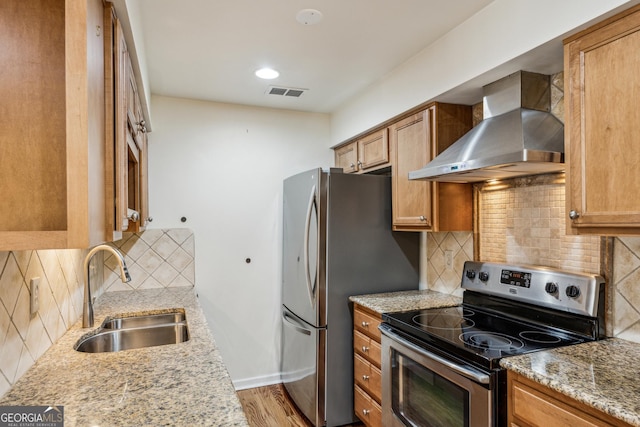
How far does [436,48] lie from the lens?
213 cm

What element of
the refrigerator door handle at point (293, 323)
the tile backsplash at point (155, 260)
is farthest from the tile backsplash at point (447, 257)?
the tile backsplash at point (155, 260)

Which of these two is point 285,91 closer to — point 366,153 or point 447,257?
point 366,153

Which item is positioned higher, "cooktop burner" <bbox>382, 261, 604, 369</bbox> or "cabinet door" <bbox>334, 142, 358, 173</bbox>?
"cabinet door" <bbox>334, 142, 358, 173</bbox>

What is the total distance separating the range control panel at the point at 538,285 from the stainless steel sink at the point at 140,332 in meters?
1.63

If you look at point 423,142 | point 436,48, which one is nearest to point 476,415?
point 423,142

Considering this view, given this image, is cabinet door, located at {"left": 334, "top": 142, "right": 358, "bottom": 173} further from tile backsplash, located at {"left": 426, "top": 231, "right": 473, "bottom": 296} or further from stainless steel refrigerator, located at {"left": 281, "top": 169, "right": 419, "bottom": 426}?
tile backsplash, located at {"left": 426, "top": 231, "right": 473, "bottom": 296}

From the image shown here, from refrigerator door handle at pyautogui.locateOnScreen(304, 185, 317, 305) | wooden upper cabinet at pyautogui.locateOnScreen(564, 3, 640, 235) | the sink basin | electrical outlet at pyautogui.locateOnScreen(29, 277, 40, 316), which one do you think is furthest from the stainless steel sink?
wooden upper cabinet at pyautogui.locateOnScreen(564, 3, 640, 235)

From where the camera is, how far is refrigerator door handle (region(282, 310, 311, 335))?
8.89ft

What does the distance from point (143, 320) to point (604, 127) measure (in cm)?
228

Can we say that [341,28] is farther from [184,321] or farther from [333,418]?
[333,418]

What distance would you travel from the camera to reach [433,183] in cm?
229

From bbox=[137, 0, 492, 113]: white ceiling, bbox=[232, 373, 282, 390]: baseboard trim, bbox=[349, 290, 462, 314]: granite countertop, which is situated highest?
bbox=[137, 0, 492, 113]: white ceiling

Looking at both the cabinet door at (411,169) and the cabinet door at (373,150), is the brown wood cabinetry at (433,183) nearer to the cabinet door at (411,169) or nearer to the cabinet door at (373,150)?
the cabinet door at (411,169)

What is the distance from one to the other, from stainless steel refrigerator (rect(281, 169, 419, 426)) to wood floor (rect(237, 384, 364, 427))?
0.10 meters
